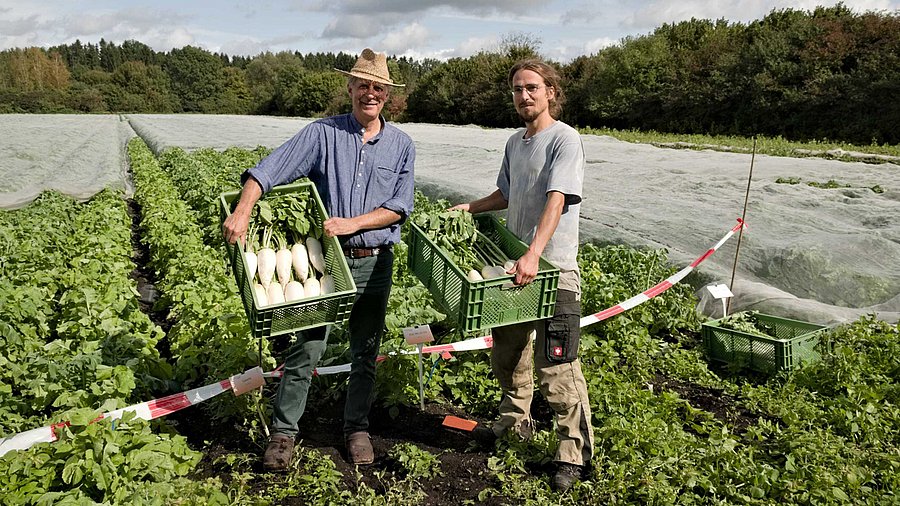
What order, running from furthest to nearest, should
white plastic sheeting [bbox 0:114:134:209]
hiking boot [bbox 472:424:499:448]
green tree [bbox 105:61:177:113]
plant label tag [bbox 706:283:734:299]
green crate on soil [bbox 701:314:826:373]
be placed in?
1. green tree [bbox 105:61:177:113]
2. white plastic sheeting [bbox 0:114:134:209]
3. plant label tag [bbox 706:283:734:299]
4. green crate on soil [bbox 701:314:826:373]
5. hiking boot [bbox 472:424:499:448]

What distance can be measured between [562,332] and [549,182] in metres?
0.74

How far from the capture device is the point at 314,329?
125 inches

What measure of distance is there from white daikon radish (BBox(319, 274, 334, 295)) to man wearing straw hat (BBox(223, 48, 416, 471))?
125mm

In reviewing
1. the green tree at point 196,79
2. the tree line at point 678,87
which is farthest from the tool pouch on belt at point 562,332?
the green tree at point 196,79

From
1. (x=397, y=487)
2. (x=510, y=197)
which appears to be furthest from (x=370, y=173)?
(x=397, y=487)

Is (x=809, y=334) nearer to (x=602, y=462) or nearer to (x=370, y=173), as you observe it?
(x=602, y=462)

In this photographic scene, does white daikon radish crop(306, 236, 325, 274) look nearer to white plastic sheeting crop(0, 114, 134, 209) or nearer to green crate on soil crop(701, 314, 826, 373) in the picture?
green crate on soil crop(701, 314, 826, 373)

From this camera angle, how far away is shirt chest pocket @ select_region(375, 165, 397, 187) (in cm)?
322

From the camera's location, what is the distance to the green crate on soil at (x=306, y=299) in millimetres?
2775

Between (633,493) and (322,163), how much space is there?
2.22m

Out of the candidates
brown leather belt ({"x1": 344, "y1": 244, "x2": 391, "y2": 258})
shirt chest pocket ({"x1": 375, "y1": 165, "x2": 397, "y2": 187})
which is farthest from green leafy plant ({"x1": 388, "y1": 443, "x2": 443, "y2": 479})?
shirt chest pocket ({"x1": 375, "y1": 165, "x2": 397, "y2": 187})

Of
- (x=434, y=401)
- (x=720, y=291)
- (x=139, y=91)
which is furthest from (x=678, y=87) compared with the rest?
(x=139, y=91)

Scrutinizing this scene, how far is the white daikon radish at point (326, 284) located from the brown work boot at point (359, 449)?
88 centimetres

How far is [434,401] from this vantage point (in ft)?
13.7
